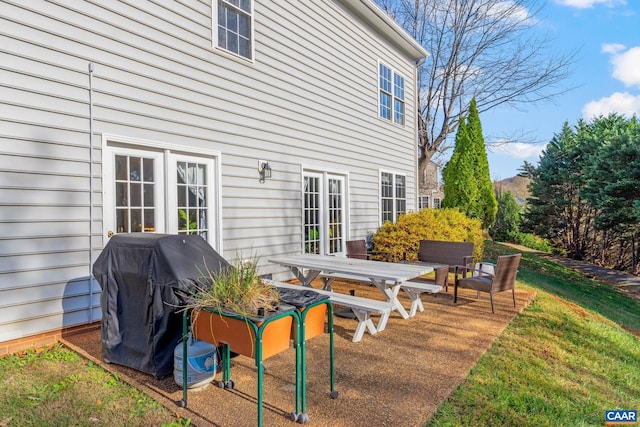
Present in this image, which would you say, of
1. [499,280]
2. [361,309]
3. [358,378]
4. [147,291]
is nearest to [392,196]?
[499,280]

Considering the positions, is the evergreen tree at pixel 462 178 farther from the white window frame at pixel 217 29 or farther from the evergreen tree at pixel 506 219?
the white window frame at pixel 217 29

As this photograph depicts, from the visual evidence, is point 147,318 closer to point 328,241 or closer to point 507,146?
point 328,241

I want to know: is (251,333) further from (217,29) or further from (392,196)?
(392,196)

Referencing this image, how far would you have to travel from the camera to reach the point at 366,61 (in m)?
9.02

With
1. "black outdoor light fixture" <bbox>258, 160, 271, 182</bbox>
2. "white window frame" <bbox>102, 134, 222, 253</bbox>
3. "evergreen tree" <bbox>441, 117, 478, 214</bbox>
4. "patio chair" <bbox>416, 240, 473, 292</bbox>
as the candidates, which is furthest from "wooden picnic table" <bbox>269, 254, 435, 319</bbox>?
"evergreen tree" <bbox>441, 117, 478, 214</bbox>

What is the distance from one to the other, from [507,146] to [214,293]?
65.1 feet

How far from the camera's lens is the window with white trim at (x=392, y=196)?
32.6 feet

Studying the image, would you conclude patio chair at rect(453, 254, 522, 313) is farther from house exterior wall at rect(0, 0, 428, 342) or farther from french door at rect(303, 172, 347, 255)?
house exterior wall at rect(0, 0, 428, 342)

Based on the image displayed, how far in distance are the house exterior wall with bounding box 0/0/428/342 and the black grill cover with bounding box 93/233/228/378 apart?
1.04 meters

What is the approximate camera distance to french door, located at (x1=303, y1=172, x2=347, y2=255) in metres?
7.53

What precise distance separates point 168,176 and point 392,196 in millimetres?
6781

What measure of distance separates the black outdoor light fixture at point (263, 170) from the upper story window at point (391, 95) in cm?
453

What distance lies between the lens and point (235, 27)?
579 centimetres

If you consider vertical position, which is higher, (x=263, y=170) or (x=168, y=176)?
(x=263, y=170)
